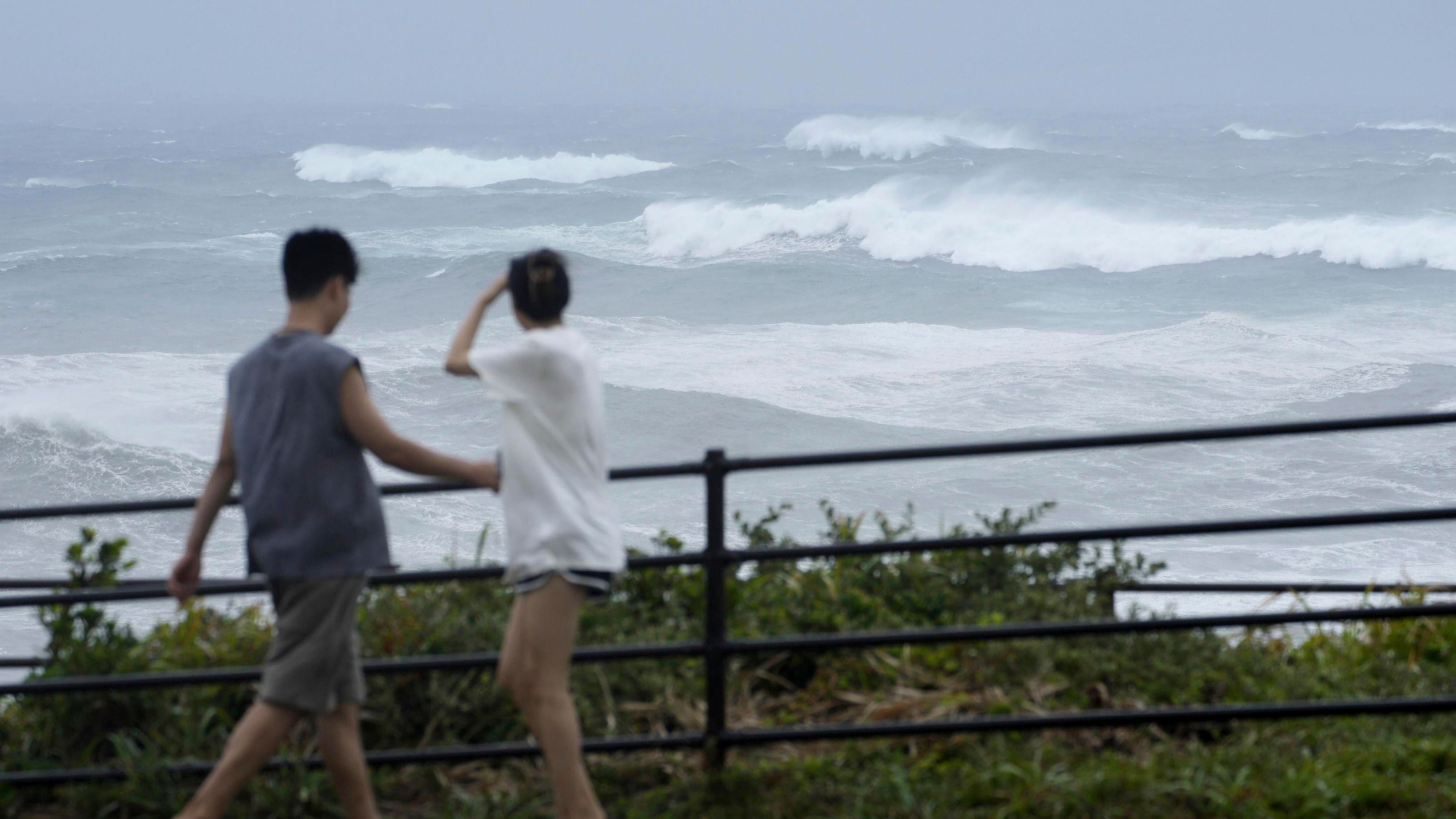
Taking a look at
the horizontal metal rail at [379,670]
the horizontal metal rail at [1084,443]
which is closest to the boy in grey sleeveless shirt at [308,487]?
the horizontal metal rail at [379,670]

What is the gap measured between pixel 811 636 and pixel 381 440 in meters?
1.29

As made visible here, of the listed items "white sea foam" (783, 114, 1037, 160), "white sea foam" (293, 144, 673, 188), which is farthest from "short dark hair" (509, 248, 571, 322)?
"white sea foam" (783, 114, 1037, 160)

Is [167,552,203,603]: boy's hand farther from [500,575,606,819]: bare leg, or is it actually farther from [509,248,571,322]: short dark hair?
[509,248,571,322]: short dark hair

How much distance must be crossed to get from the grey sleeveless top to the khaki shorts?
4cm

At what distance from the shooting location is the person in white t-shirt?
290 cm

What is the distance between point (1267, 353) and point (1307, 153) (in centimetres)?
3993

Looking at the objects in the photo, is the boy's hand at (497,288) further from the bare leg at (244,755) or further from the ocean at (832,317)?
the ocean at (832,317)

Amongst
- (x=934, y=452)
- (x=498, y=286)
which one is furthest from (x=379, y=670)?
(x=934, y=452)

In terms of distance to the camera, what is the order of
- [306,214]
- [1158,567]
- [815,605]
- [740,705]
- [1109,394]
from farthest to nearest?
1. [306,214]
2. [1109,394]
3. [1158,567]
4. [815,605]
5. [740,705]

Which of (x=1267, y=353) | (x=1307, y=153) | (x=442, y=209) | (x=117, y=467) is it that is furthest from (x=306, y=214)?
(x=1307, y=153)

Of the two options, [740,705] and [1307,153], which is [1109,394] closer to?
[740,705]

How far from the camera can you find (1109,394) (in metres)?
23.9

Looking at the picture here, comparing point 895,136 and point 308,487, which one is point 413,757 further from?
point 895,136

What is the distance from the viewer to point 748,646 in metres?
3.47
